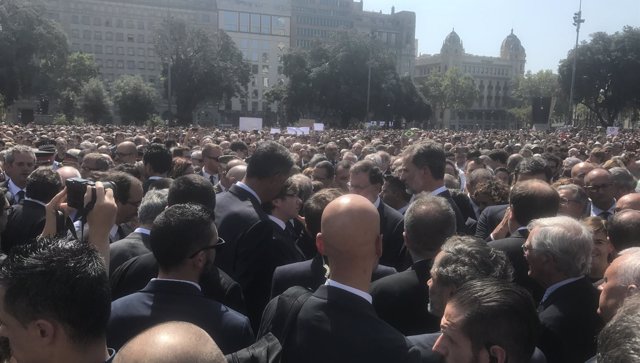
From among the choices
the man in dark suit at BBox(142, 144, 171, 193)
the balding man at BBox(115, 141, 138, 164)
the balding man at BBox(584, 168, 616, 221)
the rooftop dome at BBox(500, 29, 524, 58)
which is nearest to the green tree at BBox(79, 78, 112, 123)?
the balding man at BBox(115, 141, 138, 164)

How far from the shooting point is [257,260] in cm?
379

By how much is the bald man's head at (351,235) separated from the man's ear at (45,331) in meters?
1.10

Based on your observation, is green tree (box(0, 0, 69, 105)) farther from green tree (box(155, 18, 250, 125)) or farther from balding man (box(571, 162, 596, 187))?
balding man (box(571, 162, 596, 187))

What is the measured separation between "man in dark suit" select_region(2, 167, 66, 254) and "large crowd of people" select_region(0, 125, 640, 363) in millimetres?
16

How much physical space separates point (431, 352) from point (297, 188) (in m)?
2.52

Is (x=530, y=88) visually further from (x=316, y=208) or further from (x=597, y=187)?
(x=316, y=208)

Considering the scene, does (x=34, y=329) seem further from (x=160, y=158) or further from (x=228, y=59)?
(x=228, y=59)

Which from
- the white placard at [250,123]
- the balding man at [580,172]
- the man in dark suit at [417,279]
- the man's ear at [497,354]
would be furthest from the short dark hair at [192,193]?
the white placard at [250,123]

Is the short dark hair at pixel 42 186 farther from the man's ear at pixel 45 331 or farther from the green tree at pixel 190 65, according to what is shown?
the green tree at pixel 190 65

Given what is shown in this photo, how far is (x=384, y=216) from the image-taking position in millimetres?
4969

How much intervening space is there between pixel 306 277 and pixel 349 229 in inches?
42.9

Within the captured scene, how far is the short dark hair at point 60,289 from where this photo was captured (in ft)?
6.45

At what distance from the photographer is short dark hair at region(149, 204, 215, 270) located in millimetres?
2850

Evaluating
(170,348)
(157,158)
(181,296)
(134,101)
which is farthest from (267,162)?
(134,101)
